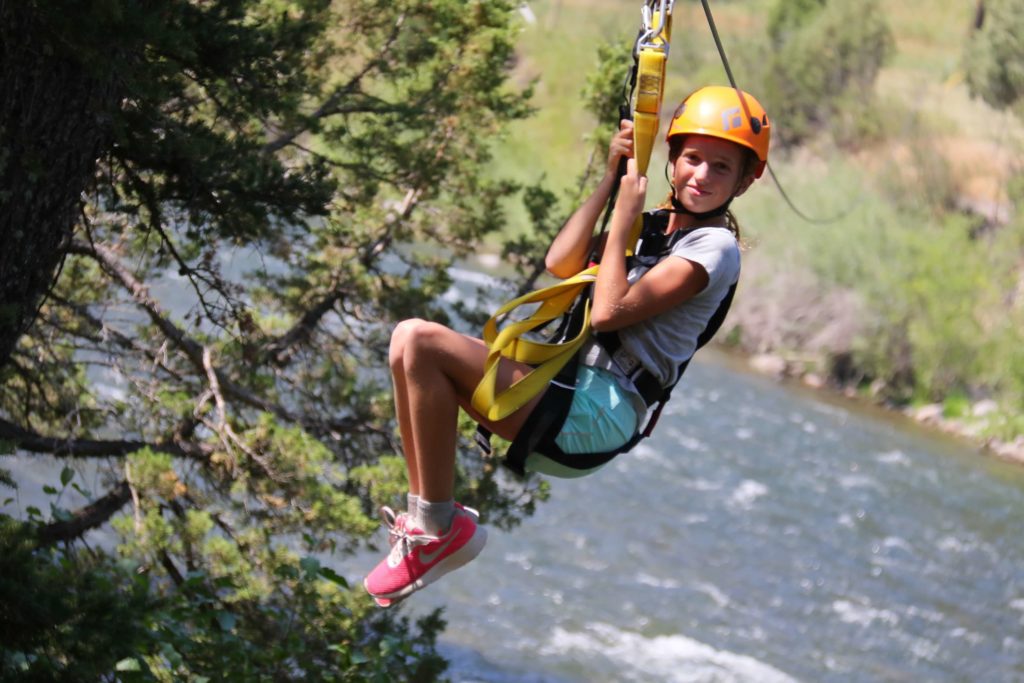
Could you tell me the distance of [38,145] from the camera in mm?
4844

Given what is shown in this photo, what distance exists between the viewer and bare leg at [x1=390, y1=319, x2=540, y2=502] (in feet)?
12.9

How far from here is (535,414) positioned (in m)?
4.04

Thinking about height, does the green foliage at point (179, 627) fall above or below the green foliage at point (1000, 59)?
below

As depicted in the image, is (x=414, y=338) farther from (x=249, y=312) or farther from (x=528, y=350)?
(x=249, y=312)

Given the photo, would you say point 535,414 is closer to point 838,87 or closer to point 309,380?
point 309,380

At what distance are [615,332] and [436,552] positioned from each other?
891 millimetres

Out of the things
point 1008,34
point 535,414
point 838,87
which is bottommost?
point 535,414

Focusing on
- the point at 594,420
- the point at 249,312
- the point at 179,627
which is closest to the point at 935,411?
the point at 249,312

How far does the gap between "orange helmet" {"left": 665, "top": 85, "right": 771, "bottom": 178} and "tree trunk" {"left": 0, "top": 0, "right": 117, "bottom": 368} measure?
193cm

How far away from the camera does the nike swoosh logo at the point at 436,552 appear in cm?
428

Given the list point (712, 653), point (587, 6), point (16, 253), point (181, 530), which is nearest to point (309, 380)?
point (181, 530)

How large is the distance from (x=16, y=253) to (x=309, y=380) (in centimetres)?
532

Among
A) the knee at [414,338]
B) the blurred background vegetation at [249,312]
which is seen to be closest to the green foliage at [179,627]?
the blurred background vegetation at [249,312]

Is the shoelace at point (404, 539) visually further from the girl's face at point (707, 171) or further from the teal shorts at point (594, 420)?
the girl's face at point (707, 171)
